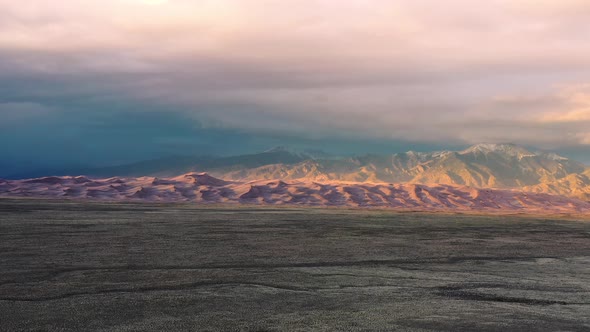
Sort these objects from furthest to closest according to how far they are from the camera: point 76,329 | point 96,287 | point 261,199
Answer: point 261,199
point 96,287
point 76,329

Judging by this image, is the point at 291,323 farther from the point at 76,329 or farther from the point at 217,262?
the point at 217,262

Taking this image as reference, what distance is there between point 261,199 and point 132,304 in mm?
140213

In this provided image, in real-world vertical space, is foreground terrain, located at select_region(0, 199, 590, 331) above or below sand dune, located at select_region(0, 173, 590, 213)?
above

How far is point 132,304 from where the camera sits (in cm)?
1978

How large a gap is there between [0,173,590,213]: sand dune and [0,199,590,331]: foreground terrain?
11183 centimetres

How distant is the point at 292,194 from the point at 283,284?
144 m

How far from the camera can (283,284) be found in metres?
24.4

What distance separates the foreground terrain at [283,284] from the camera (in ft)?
58.6

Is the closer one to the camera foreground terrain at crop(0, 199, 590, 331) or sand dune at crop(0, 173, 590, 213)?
foreground terrain at crop(0, 199, 590, 331)

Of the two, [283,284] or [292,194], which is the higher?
[283,284]

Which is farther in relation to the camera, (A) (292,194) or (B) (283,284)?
(A) (292,194)

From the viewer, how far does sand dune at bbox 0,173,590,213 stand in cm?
15600

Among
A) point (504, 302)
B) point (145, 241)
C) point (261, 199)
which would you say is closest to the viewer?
point (504, 302)

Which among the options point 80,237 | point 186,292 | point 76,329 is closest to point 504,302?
point 186,292
